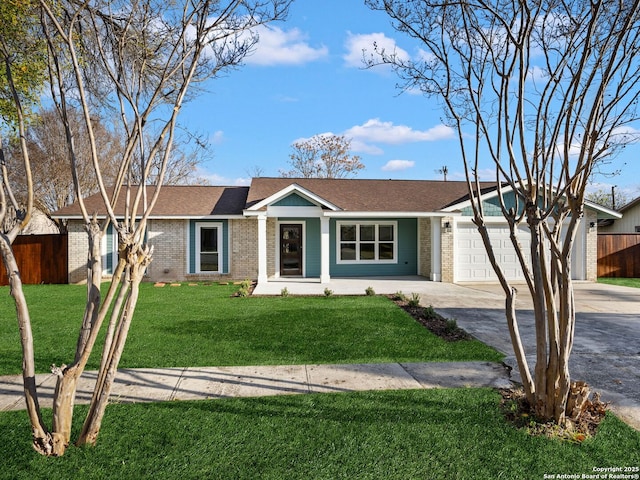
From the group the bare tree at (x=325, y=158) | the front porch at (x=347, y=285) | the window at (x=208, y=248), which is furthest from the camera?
the bare tree at (x=325, y=158)

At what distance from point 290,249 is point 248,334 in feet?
28.8

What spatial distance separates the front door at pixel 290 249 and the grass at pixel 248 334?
486 cm

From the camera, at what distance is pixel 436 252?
14.5m

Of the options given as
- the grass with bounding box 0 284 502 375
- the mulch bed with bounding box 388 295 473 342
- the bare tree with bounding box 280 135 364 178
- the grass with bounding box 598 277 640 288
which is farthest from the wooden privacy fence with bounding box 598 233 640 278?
the bare tree with bounding box 280 135 364 178

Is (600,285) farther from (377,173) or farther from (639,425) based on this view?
(377,173)

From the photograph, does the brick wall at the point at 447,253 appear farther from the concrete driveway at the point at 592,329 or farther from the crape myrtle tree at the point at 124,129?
the crape myrtle tree at the point at 124,129

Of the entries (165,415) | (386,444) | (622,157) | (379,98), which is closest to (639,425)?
(386,444)

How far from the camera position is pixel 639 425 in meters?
3.55

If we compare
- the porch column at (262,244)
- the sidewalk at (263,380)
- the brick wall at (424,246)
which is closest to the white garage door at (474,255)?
the brick wall at (424,246)

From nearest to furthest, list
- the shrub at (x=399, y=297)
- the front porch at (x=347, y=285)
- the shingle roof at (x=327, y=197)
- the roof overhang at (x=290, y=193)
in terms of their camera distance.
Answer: the shrub at (x=399, y=297)
the front porch at (x=347, y=285)
the roof overhang at (x=290, y=193)
the shingle roof at (x=327, y=197)

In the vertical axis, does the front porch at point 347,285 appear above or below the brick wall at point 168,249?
below

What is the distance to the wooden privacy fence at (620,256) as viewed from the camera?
16531mm

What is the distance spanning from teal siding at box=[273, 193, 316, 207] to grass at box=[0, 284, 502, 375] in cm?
415

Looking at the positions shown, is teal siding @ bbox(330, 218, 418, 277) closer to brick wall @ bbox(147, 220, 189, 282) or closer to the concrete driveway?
the concrete driveway
